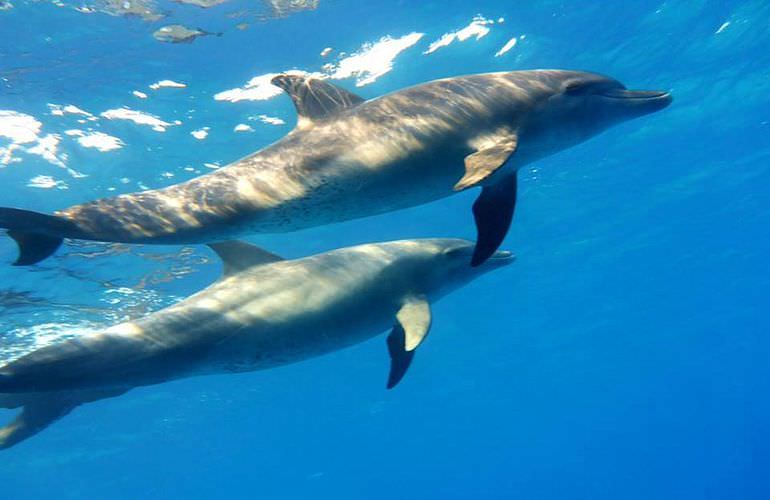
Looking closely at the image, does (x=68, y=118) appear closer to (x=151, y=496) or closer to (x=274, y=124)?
(x=274, y=124)

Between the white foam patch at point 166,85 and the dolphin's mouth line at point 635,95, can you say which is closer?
the dolphin's mouth line at point 635,95

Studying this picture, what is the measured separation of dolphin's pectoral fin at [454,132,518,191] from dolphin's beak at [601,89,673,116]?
3.86 ft

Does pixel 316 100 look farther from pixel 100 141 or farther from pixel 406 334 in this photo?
pixel 100 141

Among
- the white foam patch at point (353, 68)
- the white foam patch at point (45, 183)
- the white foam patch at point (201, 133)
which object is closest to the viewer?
the white foam patch at point (353, 68)

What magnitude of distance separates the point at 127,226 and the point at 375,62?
9079 millimetres

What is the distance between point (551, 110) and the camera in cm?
555

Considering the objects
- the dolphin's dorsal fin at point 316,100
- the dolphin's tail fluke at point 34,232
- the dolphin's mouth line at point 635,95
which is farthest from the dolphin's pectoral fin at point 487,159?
the dolphin's tail fluke at point 34,232

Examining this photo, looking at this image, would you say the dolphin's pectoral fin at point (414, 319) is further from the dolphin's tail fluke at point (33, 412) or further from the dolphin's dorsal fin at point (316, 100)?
the dolphin's tail fluke at point (33, 412)

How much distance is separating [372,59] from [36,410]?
9.31 meters

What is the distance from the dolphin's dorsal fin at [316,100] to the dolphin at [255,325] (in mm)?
1922

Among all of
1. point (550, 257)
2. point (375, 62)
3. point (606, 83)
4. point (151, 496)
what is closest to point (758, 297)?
point (550, 257)

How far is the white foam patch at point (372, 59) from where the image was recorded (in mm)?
12695

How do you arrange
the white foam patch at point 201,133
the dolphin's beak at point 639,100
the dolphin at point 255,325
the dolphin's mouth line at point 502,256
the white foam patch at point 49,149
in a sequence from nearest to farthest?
the dolphin's beak at point 639,100
the dolphin at point 255,325
the dolphin's mouth line at point 502,256
the white foam patch at point 49,149
the white foam patch at point 201,133

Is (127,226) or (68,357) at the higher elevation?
(127,226)
